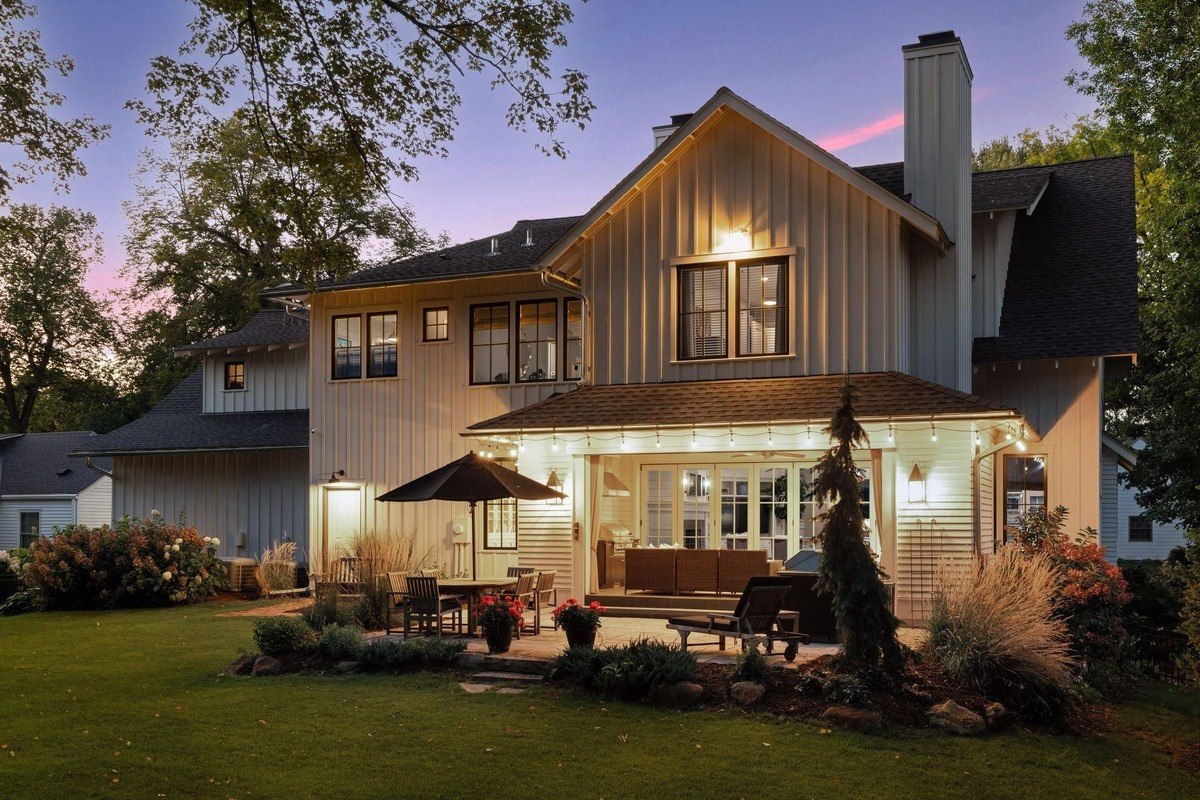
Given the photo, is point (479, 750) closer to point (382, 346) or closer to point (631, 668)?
point (631, 668)

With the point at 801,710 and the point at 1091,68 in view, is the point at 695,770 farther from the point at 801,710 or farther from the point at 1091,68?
the point at 1091,68

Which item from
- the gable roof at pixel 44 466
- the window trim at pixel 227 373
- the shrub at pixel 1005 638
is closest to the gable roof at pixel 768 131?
the shrub at pixel 1005 638

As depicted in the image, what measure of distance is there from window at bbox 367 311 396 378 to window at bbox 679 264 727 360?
6.01m

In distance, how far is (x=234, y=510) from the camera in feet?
69.6

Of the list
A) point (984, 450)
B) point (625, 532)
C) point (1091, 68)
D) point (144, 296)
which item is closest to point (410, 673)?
point (625, 532)

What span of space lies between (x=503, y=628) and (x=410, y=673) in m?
1.05

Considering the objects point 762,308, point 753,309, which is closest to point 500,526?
point 753,309

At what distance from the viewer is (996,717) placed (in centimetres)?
855

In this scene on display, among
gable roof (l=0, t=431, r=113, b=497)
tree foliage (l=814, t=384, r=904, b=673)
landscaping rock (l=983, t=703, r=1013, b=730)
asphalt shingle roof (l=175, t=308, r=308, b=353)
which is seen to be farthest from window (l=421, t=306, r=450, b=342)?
gable roof (l=0, t=431, r=113, b=497)

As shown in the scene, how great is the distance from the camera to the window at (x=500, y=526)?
1733 cm

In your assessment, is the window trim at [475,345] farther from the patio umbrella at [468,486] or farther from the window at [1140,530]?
the window at [1140,530]

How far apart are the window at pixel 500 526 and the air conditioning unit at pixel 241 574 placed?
204 inches

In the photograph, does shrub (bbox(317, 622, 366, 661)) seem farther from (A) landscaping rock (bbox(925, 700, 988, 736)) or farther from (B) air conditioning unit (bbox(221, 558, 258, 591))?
(B) air conditioning unit (bbox(221, 558, 258, 591))

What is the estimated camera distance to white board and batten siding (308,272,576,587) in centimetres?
1800
